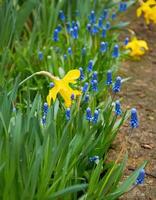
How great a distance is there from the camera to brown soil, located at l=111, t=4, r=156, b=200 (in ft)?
9.18

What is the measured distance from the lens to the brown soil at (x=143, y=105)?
280cm

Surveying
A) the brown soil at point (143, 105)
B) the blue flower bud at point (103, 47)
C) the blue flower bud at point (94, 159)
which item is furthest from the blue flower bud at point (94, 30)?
the blue flower bud at point (94, 159)

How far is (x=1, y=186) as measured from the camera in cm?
225

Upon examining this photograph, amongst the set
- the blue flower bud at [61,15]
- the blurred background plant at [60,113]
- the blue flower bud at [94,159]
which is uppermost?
the blue flower bud at [61,15]

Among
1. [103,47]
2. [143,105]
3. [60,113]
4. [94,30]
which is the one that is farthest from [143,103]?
[60,113]

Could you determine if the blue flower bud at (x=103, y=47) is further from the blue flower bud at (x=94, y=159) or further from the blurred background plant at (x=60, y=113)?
the blue flower bud at (x=94, y=159)

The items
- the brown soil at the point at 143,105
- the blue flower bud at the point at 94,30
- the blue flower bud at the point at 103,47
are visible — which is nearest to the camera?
the brown soil at the point at 143,105

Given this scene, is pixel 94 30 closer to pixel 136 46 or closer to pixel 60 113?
pixel 136 46

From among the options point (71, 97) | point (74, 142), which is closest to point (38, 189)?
point (74, 142)

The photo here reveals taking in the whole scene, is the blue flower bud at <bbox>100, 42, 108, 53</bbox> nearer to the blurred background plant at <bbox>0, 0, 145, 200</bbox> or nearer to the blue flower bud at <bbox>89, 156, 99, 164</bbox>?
the blurred background plant at <bbox>0, 0, 145, 200</bbox>

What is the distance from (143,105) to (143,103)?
32mm

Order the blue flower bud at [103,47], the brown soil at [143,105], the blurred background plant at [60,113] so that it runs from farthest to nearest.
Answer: the blue flower bud at [103,47] → the brown soil at [143,105] → the blurred background plant at [60,113]

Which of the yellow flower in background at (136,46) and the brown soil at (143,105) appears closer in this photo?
the brown soil at (143,105)

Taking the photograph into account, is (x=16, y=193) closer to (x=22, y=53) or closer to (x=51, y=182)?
(x=51, y=182)
